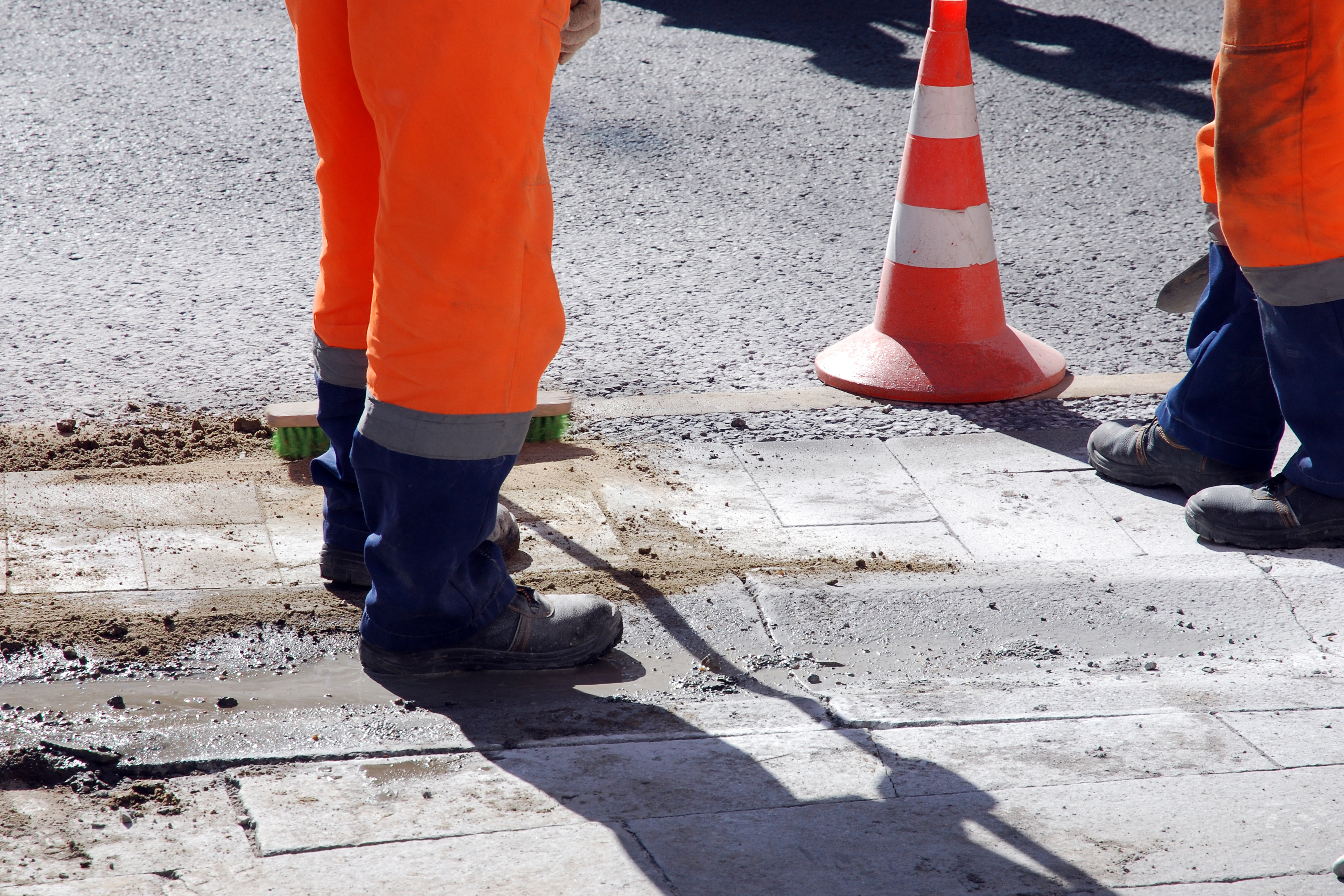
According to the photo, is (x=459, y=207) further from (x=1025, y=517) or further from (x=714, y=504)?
(x=1025, y=517)

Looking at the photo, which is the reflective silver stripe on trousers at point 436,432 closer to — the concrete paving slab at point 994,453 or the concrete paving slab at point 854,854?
the concrete paving slab at point 854,854

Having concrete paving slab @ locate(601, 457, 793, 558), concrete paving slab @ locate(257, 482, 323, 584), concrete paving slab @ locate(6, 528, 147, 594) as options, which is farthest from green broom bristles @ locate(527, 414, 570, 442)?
concrete paving slab @ locate(6, 528, 147, 594)

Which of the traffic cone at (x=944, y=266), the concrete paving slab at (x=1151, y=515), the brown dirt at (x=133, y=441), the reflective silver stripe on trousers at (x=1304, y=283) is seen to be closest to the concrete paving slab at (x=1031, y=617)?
the concrete paving slab at (x=1151, y=515)

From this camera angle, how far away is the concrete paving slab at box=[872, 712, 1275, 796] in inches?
81.3

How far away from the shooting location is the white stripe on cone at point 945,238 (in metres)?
3.85

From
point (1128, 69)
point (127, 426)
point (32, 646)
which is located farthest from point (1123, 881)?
point (1128, 69)

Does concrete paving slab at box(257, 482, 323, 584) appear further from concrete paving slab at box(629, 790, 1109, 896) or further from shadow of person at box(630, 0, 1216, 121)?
shadow of person at box(630, 0, 1216, 121)

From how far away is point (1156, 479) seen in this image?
3250mm

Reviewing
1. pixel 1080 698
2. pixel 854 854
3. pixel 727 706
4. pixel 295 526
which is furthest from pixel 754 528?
pixel 854 854

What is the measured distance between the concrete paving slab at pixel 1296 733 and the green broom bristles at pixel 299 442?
207cm

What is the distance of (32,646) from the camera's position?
236 centimetres

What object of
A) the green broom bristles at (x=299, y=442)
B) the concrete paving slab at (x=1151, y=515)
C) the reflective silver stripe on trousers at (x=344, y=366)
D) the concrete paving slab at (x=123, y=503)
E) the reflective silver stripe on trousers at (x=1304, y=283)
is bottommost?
the concrete paving slab at (x=123, y=503)

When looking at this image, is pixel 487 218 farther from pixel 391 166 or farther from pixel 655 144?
pixel 655 144

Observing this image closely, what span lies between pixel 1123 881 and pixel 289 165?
4.66 m
